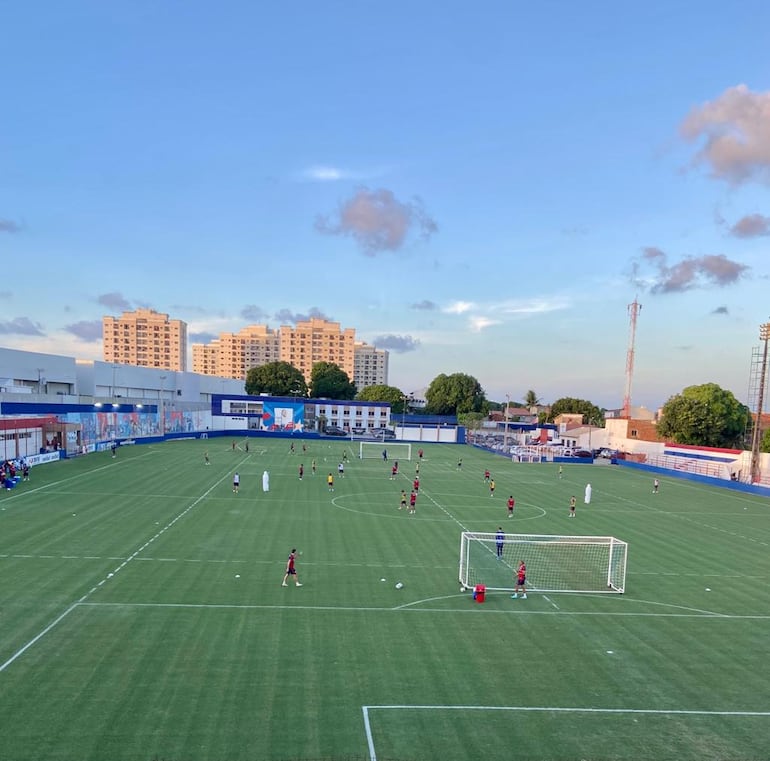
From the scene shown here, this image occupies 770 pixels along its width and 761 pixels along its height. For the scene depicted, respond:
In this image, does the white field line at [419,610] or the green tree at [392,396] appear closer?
the white field line at [419,610]

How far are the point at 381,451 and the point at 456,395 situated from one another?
58.9 meters

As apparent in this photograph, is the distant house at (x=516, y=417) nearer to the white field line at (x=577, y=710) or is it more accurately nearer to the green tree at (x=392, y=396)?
the green tree at (x=392, y=396)

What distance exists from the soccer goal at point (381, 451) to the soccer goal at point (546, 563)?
39.7 meters

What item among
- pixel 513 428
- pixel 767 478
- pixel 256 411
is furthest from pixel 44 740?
pixel 513 428

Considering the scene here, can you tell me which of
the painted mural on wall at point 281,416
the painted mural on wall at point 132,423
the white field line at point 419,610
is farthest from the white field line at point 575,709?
the painted mural on wall at point 281,416

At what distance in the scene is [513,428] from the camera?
120 meters

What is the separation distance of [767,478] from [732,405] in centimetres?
1954

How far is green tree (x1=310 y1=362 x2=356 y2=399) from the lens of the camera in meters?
140

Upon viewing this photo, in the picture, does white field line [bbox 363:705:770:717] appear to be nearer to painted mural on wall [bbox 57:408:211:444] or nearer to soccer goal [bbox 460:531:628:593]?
soccer goal [bbox 460:531:628:593]

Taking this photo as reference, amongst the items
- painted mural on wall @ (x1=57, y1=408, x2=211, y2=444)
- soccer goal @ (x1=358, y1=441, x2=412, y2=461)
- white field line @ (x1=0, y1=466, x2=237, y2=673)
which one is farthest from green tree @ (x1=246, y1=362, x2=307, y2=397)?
white field line @ (x1=0, y1=466, x2=237, y2=673)

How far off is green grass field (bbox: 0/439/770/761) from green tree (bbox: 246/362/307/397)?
97731 millimetres

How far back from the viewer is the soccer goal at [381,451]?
69.4m

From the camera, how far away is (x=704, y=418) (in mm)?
70688

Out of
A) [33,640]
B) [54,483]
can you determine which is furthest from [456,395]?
[33,640]
